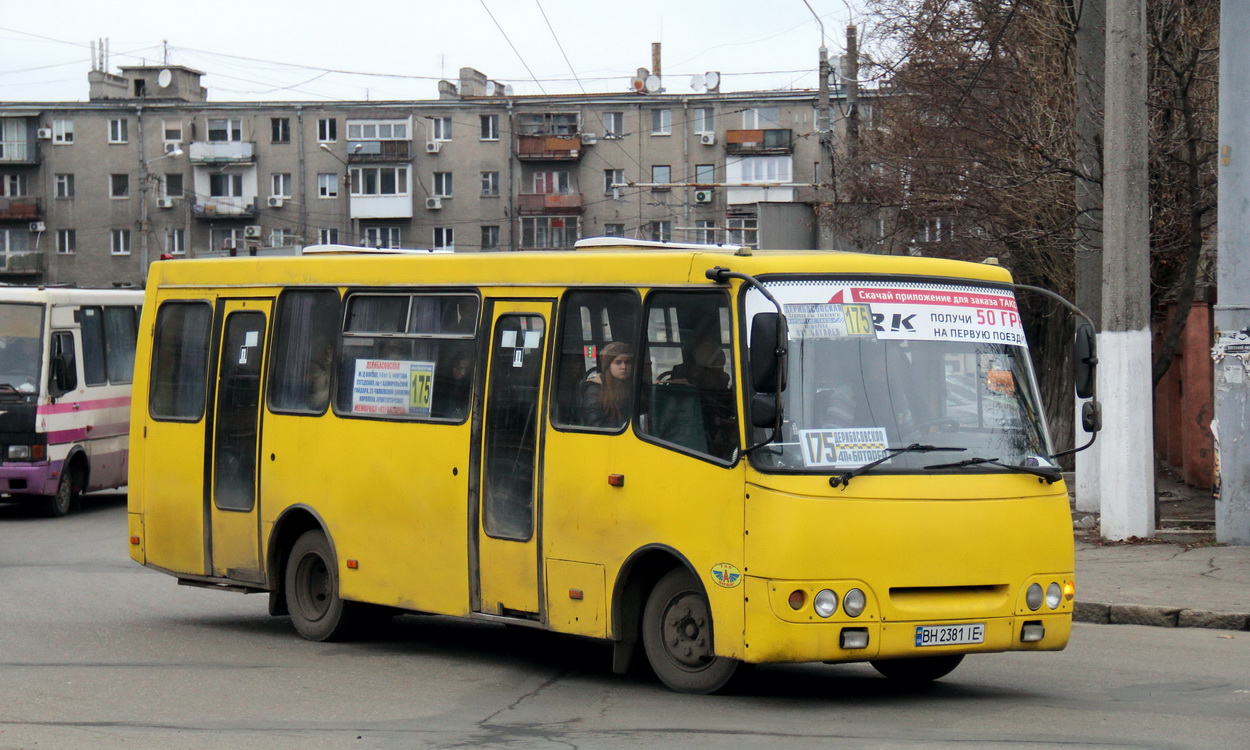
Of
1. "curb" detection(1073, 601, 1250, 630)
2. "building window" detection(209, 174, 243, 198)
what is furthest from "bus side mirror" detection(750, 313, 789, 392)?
"building window" detection(209, 174, 243, 198)

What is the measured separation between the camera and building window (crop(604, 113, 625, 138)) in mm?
75812

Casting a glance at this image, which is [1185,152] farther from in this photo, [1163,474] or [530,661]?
[530,661]

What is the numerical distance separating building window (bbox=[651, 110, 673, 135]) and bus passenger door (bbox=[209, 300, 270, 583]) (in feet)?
210

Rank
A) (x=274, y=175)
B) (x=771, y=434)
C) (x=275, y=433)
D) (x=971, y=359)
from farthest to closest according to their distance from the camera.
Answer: (x=274, y=175), (x=275, y=433), (x=971, y=359), (x=771, y=434)

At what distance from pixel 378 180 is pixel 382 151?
4.42ft

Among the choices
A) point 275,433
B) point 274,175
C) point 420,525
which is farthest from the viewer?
point 274,175

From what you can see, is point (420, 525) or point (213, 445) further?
point (213, 445)

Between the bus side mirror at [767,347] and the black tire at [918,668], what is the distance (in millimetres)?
2264

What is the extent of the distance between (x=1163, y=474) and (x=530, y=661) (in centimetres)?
1741

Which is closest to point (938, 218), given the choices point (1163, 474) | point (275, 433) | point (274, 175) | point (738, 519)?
point (1163, 474)

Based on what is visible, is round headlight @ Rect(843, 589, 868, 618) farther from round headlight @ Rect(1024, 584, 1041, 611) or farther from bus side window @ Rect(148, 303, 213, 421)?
bus side window @ Rect(148, 303, 213, 421)

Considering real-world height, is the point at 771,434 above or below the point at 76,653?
above

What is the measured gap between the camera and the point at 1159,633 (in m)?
12.0

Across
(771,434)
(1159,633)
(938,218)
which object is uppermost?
(938,218)
